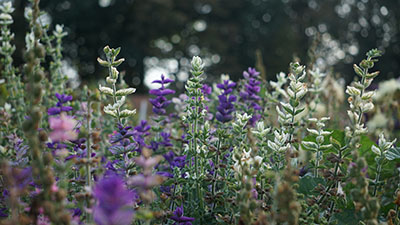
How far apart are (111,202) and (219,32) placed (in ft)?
90.4

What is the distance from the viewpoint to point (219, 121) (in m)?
1.81

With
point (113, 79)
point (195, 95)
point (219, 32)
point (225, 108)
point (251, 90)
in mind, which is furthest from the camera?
point (219, 32)

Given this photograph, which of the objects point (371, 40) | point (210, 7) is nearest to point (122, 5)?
point (210, 7)

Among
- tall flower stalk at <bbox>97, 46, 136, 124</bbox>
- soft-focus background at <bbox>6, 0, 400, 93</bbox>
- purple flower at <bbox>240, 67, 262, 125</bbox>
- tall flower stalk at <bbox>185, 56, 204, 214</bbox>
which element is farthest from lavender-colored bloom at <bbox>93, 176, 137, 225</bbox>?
soft-focus background at <bbox>6, 0, 400, 93</bbox>

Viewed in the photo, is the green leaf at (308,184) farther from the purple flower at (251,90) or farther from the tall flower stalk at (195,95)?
the purple flower at (251,90)

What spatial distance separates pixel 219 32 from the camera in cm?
2759

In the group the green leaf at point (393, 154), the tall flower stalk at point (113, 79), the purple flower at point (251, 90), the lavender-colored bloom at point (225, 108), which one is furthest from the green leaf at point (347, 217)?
the tall flower stalk at point (113, 79)

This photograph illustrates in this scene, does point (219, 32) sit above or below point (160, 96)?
above

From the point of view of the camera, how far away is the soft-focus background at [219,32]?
24672 mm

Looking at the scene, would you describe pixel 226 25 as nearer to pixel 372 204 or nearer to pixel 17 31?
pixel 17 31

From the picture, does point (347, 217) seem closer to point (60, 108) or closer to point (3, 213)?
point (3, 213)

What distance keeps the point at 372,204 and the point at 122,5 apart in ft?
83.7

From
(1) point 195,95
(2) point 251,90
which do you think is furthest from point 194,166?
(2) point 251,90

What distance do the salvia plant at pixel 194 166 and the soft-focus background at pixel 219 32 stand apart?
2169 centimetres
